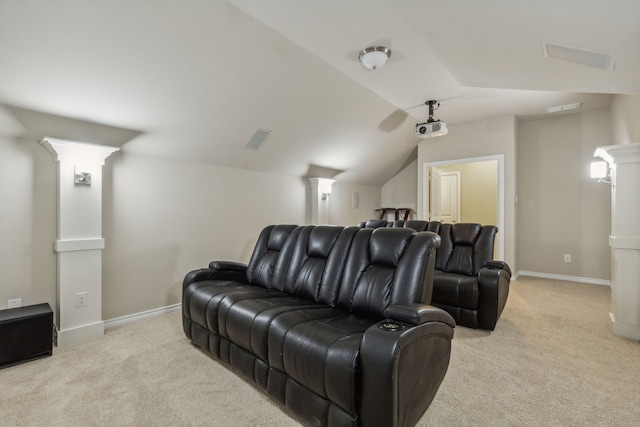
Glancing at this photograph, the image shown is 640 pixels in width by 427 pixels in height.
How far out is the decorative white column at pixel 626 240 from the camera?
276 centimetres

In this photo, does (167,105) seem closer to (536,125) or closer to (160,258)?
(160,258)

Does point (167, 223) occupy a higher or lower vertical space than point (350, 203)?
→ lower

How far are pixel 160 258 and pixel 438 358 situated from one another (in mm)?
3123

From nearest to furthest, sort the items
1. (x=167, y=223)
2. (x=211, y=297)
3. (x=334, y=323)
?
(x=334, y=323) < (x=211, y=297) < (x=167, y=223)

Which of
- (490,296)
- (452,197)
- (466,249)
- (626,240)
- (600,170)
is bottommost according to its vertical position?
(490,296)

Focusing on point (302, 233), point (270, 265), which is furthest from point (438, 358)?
point (270, 265)

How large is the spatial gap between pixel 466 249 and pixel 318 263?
1922 millimetres

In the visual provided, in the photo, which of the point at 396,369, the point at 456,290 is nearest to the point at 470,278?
the point at 456,290

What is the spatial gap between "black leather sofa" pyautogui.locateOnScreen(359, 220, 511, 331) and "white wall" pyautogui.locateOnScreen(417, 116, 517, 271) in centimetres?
213

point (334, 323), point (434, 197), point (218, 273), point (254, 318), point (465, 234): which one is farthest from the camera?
point (434, 197)

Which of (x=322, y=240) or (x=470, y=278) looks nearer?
(x=322, y=240)

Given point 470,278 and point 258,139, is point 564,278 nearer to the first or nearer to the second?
point 470,278

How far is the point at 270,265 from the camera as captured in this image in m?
2.76

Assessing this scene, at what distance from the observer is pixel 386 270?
1.95 m
